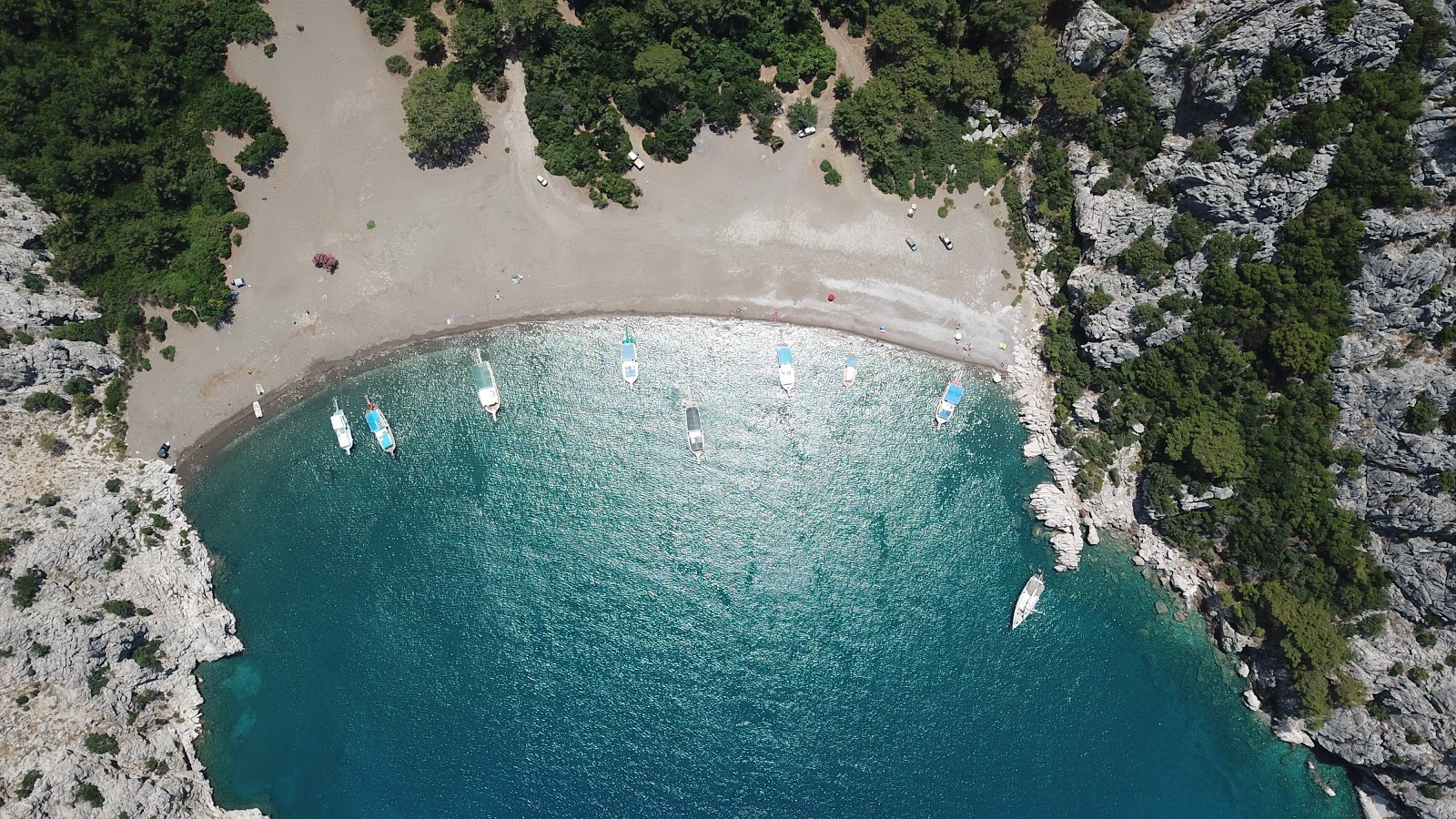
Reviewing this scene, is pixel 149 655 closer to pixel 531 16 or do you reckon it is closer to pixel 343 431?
pixel 343 431

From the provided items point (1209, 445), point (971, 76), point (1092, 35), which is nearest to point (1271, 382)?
point (1209, 445)

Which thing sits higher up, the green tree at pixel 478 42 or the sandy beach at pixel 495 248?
the green tree at pixel 478 42

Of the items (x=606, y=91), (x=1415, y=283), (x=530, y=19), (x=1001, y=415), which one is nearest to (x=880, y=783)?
(x=1001, y=415)

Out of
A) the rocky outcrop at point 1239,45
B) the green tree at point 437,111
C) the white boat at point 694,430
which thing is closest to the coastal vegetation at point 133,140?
the green tree at point 437,111

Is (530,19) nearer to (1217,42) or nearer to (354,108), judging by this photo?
(354,108)

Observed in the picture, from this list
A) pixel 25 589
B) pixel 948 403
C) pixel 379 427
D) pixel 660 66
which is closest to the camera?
pixel 25 589

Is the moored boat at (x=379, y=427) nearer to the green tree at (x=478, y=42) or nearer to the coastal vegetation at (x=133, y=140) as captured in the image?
the coastal vegetation at (x=133, y=140)
